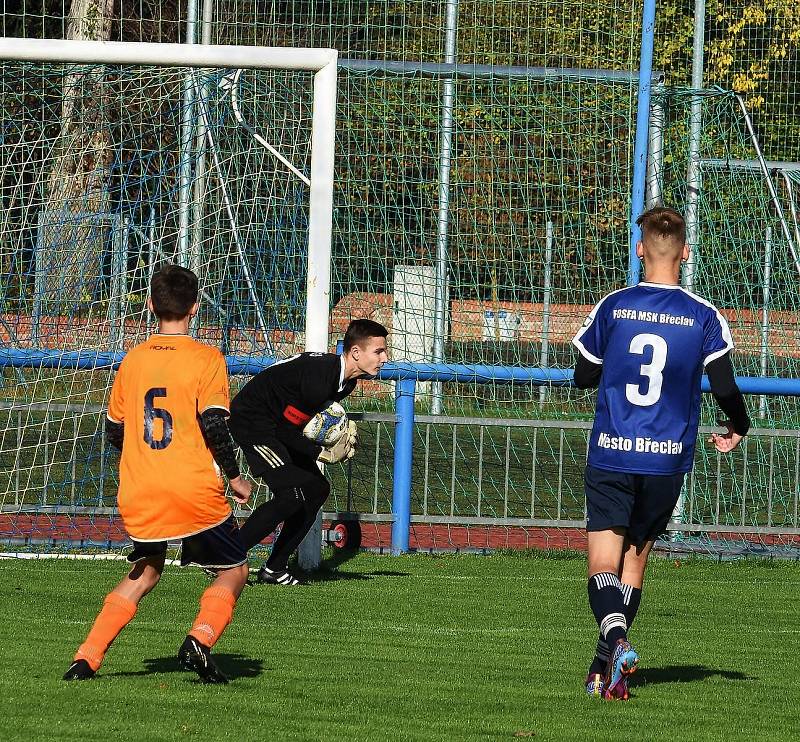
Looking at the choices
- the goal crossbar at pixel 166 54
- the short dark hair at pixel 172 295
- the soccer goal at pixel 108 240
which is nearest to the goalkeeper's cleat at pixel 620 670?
the short dark hair at pixel 172 295

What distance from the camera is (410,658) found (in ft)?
21.0

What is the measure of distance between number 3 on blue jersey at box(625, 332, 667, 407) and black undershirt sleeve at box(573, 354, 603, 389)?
165 mm

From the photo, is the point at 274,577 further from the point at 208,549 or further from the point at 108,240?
the point at 208,549

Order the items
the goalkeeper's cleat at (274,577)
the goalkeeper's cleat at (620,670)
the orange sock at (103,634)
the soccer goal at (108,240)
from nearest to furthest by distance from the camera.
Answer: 1. the goalkeeper's cleat at (620,670)
2. the orange sock at (103,634)
3. the goalkeeper's cleat at (274,577)
4. the soccer goal at (108,240)

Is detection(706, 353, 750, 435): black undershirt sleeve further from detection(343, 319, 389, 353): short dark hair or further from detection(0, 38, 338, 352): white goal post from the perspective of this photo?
detection(0, 38, 338, 352): white goal post

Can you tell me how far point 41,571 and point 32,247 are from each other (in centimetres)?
250

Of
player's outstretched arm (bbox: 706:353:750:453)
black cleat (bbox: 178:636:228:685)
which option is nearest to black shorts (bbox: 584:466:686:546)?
player's outstretched arm (bbox: 706:353:750:453)

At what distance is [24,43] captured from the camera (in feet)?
28.9

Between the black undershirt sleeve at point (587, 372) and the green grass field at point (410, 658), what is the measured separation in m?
1.25

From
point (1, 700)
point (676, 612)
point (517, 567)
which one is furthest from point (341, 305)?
point (1, 700)

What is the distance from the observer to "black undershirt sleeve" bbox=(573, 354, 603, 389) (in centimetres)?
569

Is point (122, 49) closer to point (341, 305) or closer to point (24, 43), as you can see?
point (24, 43)

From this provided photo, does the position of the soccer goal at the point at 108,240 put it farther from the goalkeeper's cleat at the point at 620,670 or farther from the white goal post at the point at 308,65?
the goalkeeper's cleat at the point at 620,670

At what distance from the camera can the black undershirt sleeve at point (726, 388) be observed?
5633mm
